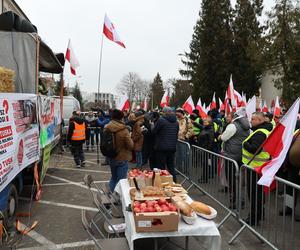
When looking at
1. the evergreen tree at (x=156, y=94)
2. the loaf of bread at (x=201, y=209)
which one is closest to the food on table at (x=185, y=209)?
the loaf of bread at (x=201, y=209)

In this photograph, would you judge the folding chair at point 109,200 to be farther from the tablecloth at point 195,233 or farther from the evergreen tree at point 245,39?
the evergreen tree at point 245,39

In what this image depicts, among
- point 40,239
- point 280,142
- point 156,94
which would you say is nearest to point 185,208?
point 280,142

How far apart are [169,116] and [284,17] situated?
737 inches

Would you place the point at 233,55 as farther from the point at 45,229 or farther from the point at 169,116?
the point at 45,229

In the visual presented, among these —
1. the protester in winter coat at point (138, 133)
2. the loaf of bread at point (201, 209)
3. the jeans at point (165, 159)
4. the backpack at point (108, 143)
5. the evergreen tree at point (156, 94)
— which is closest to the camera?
the loaf of bread at point (201, 209)

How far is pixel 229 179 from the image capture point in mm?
6141

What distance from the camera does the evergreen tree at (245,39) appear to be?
34.0 metres

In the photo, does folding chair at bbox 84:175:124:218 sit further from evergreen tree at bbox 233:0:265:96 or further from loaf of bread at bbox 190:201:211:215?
evergreen tree at bbox 233:0:265:96

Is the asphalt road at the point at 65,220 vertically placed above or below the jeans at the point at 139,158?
below

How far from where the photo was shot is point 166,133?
26.2 feet

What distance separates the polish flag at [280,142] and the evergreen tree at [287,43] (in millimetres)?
20118

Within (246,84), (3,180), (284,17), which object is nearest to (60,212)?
(3,180)

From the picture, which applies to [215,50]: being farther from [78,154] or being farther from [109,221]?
[109,221]

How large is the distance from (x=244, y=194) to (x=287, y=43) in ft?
65.5
